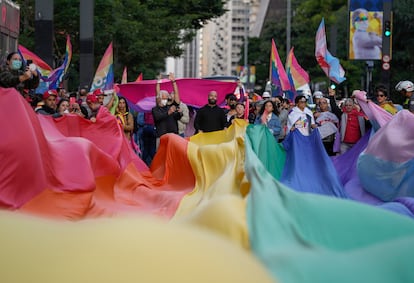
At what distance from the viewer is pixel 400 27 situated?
161 feet

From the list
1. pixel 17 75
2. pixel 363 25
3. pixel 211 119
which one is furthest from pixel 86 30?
pixel 17 75

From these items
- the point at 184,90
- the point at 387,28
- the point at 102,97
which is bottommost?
the point at 102,97

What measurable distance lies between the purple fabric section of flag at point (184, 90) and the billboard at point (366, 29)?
9502mm

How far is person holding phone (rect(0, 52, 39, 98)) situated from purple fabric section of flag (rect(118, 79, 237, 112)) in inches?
316

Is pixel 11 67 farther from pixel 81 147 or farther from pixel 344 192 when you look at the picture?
pixel 344 192

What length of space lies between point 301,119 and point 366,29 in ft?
46.9

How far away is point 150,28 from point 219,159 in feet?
87.7

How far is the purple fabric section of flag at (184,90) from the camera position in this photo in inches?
732

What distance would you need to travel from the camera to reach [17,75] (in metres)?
9.45

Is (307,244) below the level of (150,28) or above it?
below

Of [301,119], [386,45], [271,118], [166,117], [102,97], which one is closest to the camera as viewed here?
[301,119]

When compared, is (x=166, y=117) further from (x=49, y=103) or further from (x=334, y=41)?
(x=334, y=41)

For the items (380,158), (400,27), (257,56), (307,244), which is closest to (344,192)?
(380,158)

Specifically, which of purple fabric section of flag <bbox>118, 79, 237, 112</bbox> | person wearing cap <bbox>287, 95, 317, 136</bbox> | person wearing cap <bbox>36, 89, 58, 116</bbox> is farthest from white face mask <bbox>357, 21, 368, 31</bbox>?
person wearing cap <bbox>36, 89, 58, 116</bbox>
